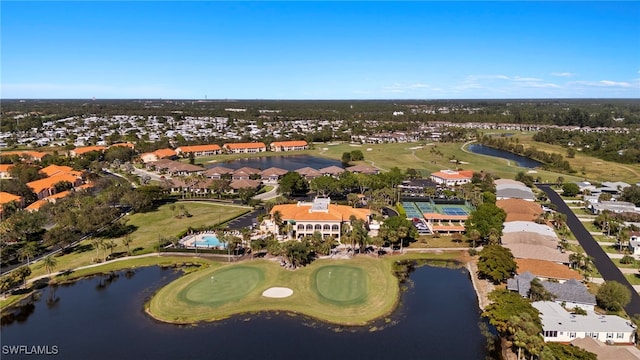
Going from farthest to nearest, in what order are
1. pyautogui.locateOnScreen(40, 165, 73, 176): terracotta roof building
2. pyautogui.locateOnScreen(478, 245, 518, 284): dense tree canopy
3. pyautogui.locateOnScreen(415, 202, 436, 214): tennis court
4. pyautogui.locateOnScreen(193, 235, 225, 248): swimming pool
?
pyautogui.locateOnScreen(40, 165, 73, 176): terracotta roof building, pyautogui.locateOnScreen(415, 202, 436, 214): tennis court, pyautogui.locateOnScreen(193, 235, 225, 248): swimming pool, pyautogui.locateOnScreen(478, 245, 518, 284): dense tree canopy

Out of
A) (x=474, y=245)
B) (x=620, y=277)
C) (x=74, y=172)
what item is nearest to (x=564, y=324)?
(x=620, y=277)

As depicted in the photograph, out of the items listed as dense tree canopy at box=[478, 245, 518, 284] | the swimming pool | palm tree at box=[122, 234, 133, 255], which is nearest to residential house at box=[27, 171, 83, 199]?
palm tree at box=[122, 234, 133, 255]

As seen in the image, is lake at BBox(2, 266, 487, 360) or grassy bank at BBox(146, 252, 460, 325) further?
grassy bank at BBox(146, 252, 460, 325)

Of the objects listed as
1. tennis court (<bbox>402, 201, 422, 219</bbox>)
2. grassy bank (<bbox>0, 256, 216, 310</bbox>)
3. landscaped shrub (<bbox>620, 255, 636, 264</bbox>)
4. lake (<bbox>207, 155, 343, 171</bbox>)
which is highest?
lake (<bbox>207, 155, 343, 171</bbox>)

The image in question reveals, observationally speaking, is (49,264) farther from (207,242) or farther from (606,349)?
(606,349)

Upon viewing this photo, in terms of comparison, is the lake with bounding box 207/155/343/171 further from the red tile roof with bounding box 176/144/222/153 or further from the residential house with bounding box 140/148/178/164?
the residential house with bounding box 140/148/178/164

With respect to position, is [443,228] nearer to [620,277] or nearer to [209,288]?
[620,277]

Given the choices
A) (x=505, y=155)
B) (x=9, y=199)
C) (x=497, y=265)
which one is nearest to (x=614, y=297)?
(x=497, y=265)
